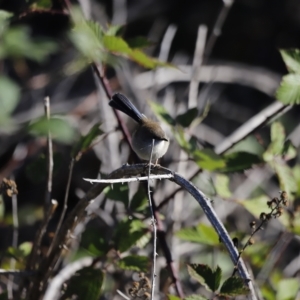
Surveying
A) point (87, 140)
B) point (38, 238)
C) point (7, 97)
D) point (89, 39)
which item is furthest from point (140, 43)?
point (38, 238)

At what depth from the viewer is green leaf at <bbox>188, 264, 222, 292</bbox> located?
1.80m

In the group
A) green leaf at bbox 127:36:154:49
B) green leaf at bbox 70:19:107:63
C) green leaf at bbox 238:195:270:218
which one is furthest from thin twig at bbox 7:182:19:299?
green leaf at bbox 238:195:270:218

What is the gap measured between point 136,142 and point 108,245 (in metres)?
0.44

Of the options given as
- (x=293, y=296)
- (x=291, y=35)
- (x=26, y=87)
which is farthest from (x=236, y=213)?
(x=291, y=35)

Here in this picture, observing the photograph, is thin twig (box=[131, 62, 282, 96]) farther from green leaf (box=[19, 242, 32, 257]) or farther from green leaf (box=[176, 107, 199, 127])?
green leaf (box=[19, 242, 32, 257])

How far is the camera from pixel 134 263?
2174 mm

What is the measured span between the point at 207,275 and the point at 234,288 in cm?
13

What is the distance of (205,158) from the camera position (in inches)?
92.1

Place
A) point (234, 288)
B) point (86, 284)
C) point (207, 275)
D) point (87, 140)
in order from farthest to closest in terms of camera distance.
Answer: point (87, 140) → point (86, 284) → point (207, 275) → point (234, 288)

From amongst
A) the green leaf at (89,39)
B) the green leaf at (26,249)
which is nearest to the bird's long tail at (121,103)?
the green leaf at (89,39)

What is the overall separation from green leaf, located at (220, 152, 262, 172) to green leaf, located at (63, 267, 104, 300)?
598 millimetres

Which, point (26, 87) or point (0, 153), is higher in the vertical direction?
point (26, 87)

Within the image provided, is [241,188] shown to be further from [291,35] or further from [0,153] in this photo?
[291,35]

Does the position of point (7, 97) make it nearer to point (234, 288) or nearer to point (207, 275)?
point (207, 275)
